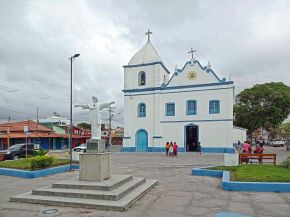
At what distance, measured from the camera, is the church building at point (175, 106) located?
28.5m

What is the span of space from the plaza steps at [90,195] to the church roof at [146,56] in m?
24.2

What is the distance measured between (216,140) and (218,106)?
347cm

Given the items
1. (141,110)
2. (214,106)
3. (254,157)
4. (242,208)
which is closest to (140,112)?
(141,110)

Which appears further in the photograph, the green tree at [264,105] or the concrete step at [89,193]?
the green tree at [264,105]

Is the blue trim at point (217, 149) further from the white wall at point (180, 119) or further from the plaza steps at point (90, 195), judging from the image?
the plaza steps at point (90, 195)

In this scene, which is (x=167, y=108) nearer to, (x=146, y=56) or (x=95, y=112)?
(x=146, y=56)

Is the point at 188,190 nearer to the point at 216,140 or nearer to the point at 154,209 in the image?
the point at 154,209

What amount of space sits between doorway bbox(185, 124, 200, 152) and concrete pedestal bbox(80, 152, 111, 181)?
21509mm

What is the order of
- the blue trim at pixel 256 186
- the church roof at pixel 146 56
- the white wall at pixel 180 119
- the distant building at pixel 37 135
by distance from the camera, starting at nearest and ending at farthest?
the blue trim at pixel 256 186, the white wall at pixel 180 119, the church roof at pixel 146 56, the distant building at pixel 37 135

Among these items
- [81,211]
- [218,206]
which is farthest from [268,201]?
[81,211]

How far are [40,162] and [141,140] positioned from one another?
19003 mm

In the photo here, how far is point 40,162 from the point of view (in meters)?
13.2

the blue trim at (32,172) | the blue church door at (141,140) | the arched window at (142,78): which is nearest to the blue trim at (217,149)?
the blue church door at (141,140)

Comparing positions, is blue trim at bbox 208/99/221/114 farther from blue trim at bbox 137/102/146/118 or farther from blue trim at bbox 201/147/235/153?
blue trim at bbox 137/102/146/118
